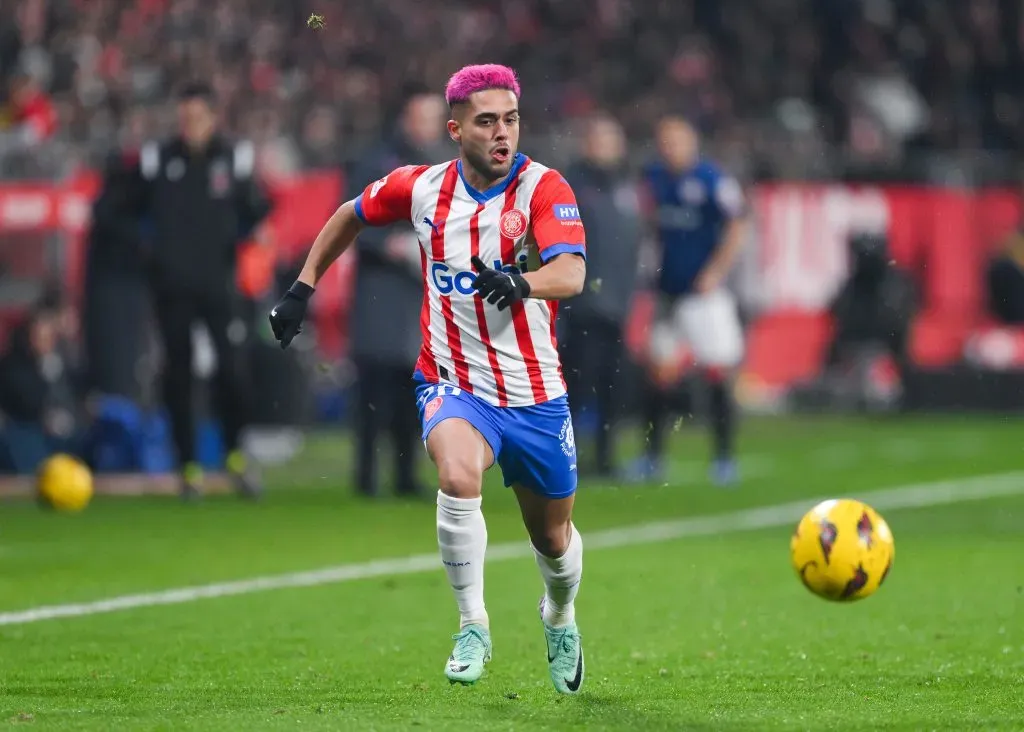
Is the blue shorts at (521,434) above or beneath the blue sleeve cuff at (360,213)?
beneath

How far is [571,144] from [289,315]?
41.0ft

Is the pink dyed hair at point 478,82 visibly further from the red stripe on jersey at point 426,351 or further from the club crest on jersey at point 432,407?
the club crest on jersey at point 432,407

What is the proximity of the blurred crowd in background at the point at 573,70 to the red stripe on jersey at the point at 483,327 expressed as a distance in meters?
11.1

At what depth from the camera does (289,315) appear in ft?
19.8

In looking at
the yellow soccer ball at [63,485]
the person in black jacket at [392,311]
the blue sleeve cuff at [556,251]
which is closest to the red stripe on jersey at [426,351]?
the blue sleeve cuff at [556,251]

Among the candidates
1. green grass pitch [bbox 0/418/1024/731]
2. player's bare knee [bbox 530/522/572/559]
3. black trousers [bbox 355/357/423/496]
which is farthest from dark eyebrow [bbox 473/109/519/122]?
black trousers [bbox 355/357/423/496]

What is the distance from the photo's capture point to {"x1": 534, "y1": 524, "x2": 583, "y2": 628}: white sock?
6.02 m

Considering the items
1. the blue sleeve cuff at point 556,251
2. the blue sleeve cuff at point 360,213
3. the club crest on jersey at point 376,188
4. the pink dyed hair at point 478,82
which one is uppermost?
the pink dyed hair at point 478,82

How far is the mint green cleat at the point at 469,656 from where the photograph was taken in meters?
5.46

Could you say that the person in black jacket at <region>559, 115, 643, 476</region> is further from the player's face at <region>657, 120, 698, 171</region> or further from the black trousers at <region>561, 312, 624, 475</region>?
the player's face at <region>657, 120, 698, 171</region>

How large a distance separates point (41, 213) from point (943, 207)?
1070cm

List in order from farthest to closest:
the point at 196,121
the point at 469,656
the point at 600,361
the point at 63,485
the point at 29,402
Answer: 1. the point at 600,361
2. the point at 29,402
3. the point at 196,121
4. the point at 63,485
5. the point at 469,656

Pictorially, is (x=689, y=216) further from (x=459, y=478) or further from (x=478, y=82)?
(x=459, y=478)

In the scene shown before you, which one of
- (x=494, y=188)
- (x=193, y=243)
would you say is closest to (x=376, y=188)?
(x=494, y=188)
